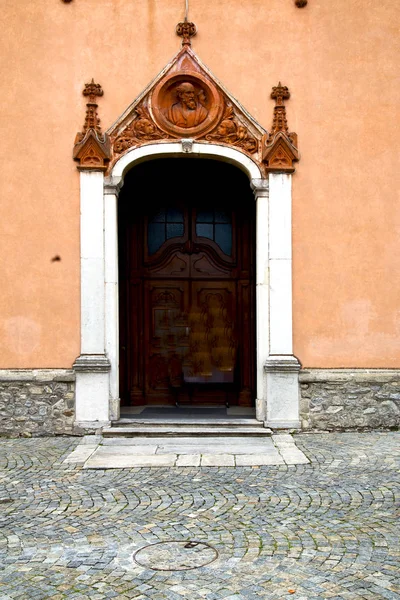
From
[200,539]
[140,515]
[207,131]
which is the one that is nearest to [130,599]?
[200,539]

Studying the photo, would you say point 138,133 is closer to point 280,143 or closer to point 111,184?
point 111,184

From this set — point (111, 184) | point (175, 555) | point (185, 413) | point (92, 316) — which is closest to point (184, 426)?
point (185, 413)

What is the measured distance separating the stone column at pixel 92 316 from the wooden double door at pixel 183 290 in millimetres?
1498

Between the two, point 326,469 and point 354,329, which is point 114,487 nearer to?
point 326,469

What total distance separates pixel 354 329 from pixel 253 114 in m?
3.29

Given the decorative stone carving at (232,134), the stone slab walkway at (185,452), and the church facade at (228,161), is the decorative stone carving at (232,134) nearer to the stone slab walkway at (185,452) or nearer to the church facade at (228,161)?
the church facade at (228,161)

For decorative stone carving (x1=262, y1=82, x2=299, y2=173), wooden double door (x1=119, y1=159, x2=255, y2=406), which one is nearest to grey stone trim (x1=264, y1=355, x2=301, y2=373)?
wooden double door (x1=119, y1=159, x2=255, y2=406)

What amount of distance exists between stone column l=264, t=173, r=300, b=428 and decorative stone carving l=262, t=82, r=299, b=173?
0.45 feet

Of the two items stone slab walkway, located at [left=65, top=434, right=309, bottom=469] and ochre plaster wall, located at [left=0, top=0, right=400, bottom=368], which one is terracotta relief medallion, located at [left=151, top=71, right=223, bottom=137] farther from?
stone slab walkway, located at [left=65, top=434, right=309, bottom=469]

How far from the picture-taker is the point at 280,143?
828 centimetres

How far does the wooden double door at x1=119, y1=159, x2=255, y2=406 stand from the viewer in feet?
31.9

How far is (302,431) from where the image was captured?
814 centimetres

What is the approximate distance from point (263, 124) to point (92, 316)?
3551mm

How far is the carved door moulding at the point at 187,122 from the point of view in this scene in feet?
27.1
